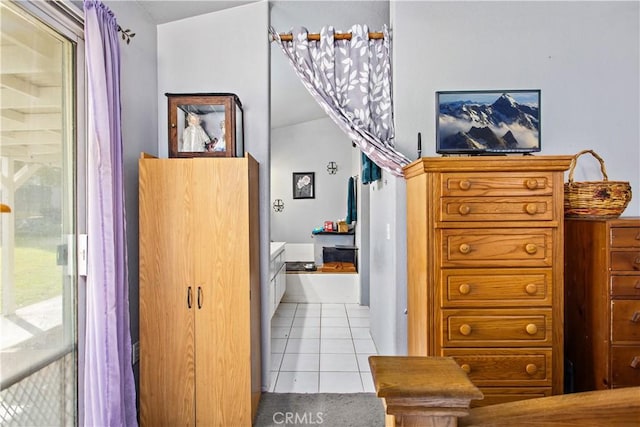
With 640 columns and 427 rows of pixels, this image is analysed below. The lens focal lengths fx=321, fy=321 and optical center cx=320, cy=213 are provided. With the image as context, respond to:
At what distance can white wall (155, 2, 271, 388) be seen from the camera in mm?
2234

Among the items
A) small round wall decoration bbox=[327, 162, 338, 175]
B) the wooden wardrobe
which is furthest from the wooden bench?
small round wall decoration bbox=[327, 162, 338, 175]

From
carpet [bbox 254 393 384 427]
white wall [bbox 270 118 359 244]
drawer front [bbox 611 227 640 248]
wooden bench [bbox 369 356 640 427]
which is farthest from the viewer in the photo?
white wall [bbox 270 118 359 244]

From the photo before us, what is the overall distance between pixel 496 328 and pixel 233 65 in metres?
2.26

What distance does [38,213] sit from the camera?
4.63ft

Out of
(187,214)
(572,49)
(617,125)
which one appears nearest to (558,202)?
(617,125)

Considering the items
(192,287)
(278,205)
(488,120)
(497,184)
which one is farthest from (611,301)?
(278,205)

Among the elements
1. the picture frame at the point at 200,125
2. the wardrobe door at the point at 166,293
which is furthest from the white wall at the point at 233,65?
the wardrobe door at the point at 166,293

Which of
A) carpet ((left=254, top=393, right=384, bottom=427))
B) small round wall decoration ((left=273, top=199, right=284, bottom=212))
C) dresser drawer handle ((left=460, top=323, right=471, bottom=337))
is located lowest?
carpet ((left=254, top=393, right=384, bottom=427))

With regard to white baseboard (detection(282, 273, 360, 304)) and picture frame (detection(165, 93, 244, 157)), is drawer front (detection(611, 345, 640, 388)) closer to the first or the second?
picture frame (detection(165, 93, 244, 157))

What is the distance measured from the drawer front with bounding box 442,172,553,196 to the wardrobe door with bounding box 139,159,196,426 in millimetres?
1353

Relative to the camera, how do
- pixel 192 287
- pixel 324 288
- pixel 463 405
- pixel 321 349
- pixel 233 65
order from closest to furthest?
pixel 463 405, pixel 192 287, pixel 233 65, pixel 321 349, pixel 324 288

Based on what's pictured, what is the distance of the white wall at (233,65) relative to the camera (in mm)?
2234

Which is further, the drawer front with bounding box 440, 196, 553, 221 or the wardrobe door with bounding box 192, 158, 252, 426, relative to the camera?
the wardrobe door with bounding box 192, 158, 252, 426

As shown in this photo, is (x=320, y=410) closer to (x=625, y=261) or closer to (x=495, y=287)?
(x=495, y=287)
